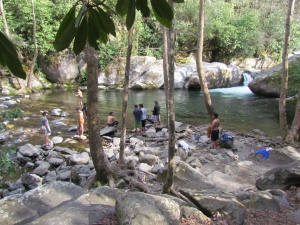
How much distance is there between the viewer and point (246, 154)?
32.5 feet

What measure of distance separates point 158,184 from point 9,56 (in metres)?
6.62

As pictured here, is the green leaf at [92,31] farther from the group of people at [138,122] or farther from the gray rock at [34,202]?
the group of people at [138,122]

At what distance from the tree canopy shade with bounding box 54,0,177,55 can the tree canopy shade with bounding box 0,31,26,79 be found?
177 millimetres

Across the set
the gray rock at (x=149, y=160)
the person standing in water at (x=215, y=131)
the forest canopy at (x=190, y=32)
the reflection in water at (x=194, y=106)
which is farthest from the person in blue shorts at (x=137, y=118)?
the forest canopy at (x=190, y=32)

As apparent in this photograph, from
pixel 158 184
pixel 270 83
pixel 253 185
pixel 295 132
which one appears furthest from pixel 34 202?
pixel 270 83

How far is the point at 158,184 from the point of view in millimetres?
7332

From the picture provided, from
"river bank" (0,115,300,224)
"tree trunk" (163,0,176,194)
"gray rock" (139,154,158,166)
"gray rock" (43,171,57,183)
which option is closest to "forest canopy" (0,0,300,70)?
"river bank" (0,115,300,224)

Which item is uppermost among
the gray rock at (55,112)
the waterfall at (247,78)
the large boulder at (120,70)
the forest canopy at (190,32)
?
the forest canopy at (190,32)

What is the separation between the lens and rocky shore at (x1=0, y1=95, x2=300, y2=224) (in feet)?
12.2

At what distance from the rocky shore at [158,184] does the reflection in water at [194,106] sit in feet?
6.21

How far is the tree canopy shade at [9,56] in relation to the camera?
3.59 ft

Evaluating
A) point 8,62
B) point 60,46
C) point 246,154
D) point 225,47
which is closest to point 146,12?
point 60,46

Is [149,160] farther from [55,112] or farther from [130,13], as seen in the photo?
[55,112]

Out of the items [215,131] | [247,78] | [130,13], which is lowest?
[215,131]
